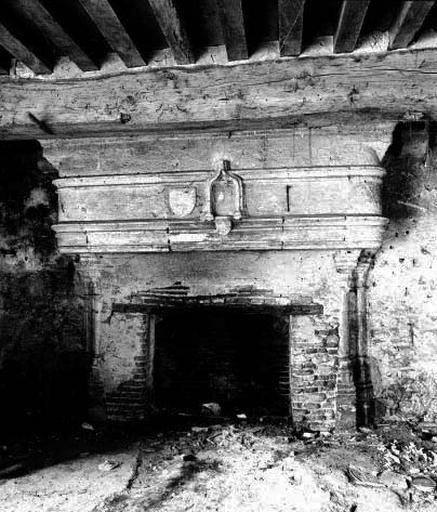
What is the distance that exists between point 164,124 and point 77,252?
5.42 feet

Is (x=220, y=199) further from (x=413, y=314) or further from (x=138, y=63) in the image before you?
(x=413, y=314)

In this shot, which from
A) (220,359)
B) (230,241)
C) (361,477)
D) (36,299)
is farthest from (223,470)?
(36,299)

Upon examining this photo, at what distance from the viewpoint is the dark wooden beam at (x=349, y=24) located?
2.24 meters

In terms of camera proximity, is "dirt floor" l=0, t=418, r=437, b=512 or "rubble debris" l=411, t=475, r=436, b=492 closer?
"dirt floor" l=0, t=418, r=437, b=512

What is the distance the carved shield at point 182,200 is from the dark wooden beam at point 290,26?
1479 millimetres

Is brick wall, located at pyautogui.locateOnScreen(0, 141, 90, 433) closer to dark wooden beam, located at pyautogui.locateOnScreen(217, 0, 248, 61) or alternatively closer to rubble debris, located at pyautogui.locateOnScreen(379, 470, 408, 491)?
dark wooden beam, located at pyautogui.locateOnScreen(217, 0, 248, 61)

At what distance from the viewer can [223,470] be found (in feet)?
11.7

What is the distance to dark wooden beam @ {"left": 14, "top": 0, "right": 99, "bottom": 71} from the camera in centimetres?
233

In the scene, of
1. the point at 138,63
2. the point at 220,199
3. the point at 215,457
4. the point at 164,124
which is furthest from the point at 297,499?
the point at 138,63

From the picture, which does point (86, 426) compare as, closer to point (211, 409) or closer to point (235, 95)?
point (211, 409)

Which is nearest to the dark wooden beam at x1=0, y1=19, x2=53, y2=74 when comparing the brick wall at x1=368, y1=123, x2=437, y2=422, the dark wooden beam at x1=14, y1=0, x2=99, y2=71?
the dark wooden beam at x1=14, y1=0, x2=99, y2=71

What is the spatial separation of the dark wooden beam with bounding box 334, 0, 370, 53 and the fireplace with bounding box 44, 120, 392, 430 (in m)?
1.08

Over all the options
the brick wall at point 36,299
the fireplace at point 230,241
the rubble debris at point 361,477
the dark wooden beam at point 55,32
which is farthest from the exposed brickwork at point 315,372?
the dark wooden beam at point 55,32

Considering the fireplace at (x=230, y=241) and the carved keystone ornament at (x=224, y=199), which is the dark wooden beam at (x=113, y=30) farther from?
the carved keystone ornament at (x=224, y=199)
